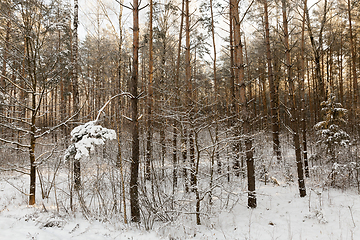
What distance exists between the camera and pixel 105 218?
496 centimetres

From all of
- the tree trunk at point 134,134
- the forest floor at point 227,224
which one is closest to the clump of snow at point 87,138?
the tree trunk at point 134,134

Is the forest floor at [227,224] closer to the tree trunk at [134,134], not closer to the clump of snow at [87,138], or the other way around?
the tree trunk at [134,134]

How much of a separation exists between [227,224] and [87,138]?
4095 millimetres

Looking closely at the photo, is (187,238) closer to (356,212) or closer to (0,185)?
(356,212)

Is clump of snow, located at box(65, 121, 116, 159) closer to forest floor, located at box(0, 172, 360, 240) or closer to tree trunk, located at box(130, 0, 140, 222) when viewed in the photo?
tree trunk, located at box(130, 0, 140, 222)

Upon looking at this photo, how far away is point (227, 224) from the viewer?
4.87 meters

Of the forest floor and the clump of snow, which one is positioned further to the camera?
the forest floor

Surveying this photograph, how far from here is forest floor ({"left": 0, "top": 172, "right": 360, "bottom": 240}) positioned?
4.13 meters

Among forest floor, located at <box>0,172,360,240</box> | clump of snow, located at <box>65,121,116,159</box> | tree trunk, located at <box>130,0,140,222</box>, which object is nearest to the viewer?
clump of snow, located at <box>65,121,116,159</box>

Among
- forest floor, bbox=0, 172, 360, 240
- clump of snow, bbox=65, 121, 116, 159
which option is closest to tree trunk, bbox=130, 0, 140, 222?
forest floor, bbox=0, 172, 360, 240

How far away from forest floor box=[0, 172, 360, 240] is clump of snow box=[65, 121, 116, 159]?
245 centimetres

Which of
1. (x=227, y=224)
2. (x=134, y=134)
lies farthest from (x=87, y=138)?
(x=227, y=224)

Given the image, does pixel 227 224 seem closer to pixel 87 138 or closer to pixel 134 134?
pixel 134 134

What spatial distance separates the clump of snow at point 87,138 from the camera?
2.62m
